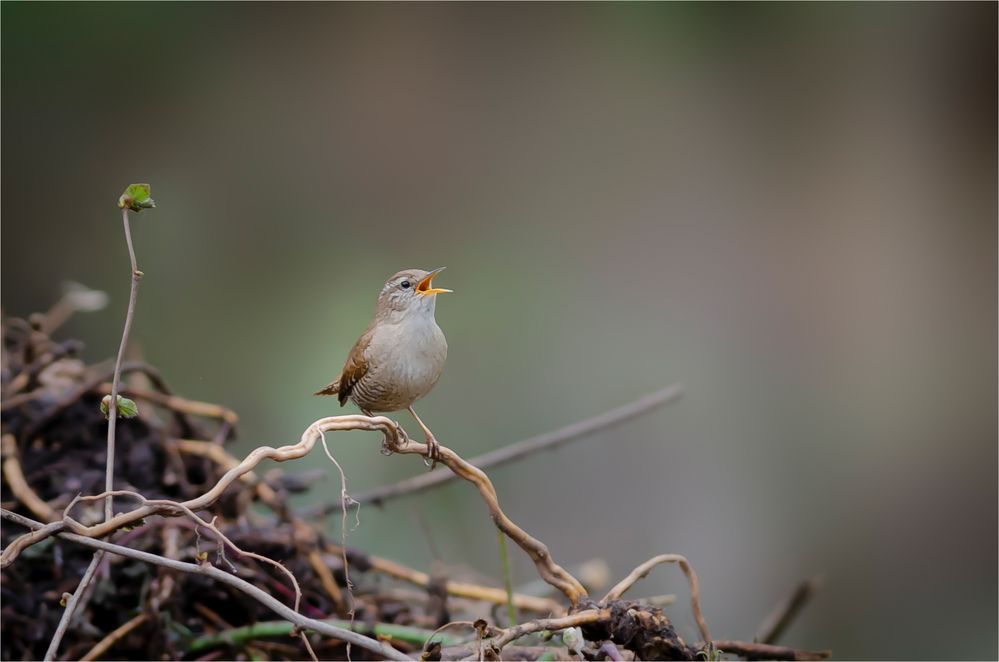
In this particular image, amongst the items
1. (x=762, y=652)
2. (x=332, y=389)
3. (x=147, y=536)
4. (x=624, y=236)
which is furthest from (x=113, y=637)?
(x=624, y=236)

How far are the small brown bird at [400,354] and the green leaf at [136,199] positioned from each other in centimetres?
29

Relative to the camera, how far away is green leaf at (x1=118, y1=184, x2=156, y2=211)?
812 mm

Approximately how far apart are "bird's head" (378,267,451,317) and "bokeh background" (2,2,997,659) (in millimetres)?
1359

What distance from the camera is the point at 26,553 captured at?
134cm

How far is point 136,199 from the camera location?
0.82m

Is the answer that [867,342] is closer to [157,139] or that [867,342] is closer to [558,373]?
[558,373]

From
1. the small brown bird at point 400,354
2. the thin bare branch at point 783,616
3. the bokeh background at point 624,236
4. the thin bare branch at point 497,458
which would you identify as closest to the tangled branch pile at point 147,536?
the thin bare branch at point 497,458

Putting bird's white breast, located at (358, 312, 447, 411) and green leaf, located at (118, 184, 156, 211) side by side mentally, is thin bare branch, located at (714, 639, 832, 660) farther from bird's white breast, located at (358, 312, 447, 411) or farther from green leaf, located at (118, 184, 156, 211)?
green leaf, located at (118, 184, 156, 211)

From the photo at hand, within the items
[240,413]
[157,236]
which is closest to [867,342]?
[240,413]

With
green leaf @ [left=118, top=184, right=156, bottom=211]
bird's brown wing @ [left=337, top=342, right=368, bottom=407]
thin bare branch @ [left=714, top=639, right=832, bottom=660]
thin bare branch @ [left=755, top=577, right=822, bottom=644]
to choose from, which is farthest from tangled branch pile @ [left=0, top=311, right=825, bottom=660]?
thin bare branch @ [left=755, top=577, right=822, bottom=644]

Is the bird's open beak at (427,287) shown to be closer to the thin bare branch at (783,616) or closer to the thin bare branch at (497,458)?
the thin bare branch at (497,458)

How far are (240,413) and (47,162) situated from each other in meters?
1.15

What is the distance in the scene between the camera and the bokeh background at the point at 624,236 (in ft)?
8.58

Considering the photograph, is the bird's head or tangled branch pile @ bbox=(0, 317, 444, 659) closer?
the bird's head
